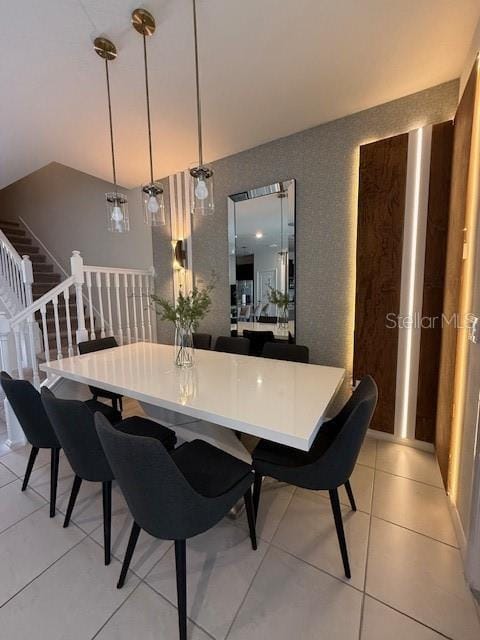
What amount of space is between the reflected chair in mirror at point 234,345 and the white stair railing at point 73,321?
135cm

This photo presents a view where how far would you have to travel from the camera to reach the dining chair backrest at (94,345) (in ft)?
8.40

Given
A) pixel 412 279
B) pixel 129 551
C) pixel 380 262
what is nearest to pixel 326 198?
pixel 380 262

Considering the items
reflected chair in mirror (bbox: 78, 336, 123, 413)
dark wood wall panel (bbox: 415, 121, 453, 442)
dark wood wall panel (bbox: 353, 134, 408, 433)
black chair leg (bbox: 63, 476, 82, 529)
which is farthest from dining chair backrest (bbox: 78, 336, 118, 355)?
dark wood wall panel (bbox: 415, 121, 453, 442)

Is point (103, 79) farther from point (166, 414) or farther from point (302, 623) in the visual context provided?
point (302, 623)

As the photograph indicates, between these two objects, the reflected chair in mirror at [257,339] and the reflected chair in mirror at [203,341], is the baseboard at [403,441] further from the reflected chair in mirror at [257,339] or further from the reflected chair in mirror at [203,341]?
the reflected chair in mirror at [203,341]

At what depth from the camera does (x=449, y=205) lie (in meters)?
2.01

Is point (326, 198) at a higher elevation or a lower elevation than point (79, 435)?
higher

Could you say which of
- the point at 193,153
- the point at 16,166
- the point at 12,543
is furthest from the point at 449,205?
the point at 16,166

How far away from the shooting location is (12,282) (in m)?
3.94

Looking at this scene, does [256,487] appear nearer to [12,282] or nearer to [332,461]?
[332,461]

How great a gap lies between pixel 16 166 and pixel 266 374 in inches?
152

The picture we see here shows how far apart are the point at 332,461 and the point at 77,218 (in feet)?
17.2

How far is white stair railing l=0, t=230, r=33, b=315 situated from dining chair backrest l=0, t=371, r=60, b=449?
2.59m

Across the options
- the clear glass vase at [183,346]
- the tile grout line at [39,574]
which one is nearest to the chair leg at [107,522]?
the tile grout line at [39,574]
